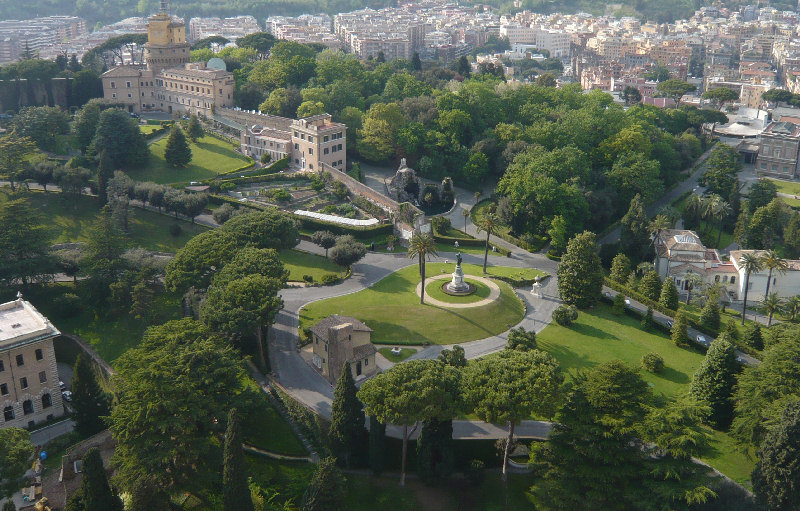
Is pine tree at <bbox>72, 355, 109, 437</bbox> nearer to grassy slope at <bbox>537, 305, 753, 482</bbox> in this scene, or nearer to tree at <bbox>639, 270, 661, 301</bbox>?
grassy slope at <bbox>537, 305, 753, 482</bbox>

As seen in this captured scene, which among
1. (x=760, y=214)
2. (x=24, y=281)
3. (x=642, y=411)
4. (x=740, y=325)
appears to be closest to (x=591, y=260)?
(x=740, y=325)

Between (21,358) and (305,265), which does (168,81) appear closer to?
(305,265)

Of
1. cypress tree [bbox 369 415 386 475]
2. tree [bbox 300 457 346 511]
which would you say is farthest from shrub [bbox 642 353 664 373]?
tree [bbox 300 457 346 511]

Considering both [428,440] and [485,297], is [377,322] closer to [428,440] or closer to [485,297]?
[485,297]

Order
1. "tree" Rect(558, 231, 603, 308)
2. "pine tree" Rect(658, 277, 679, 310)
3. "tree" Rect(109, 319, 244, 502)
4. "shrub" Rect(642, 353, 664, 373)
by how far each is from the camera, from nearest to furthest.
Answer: "tree" Rect(109, 319, 244, 502), "shrub" Rect(642, 353, 664, 373), "tree" Rect(558, 231, 603, 308), "pine tree" Rect(658, 277, 679, 310)

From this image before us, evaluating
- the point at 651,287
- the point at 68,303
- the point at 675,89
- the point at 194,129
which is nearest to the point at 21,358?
the point at 68,303
